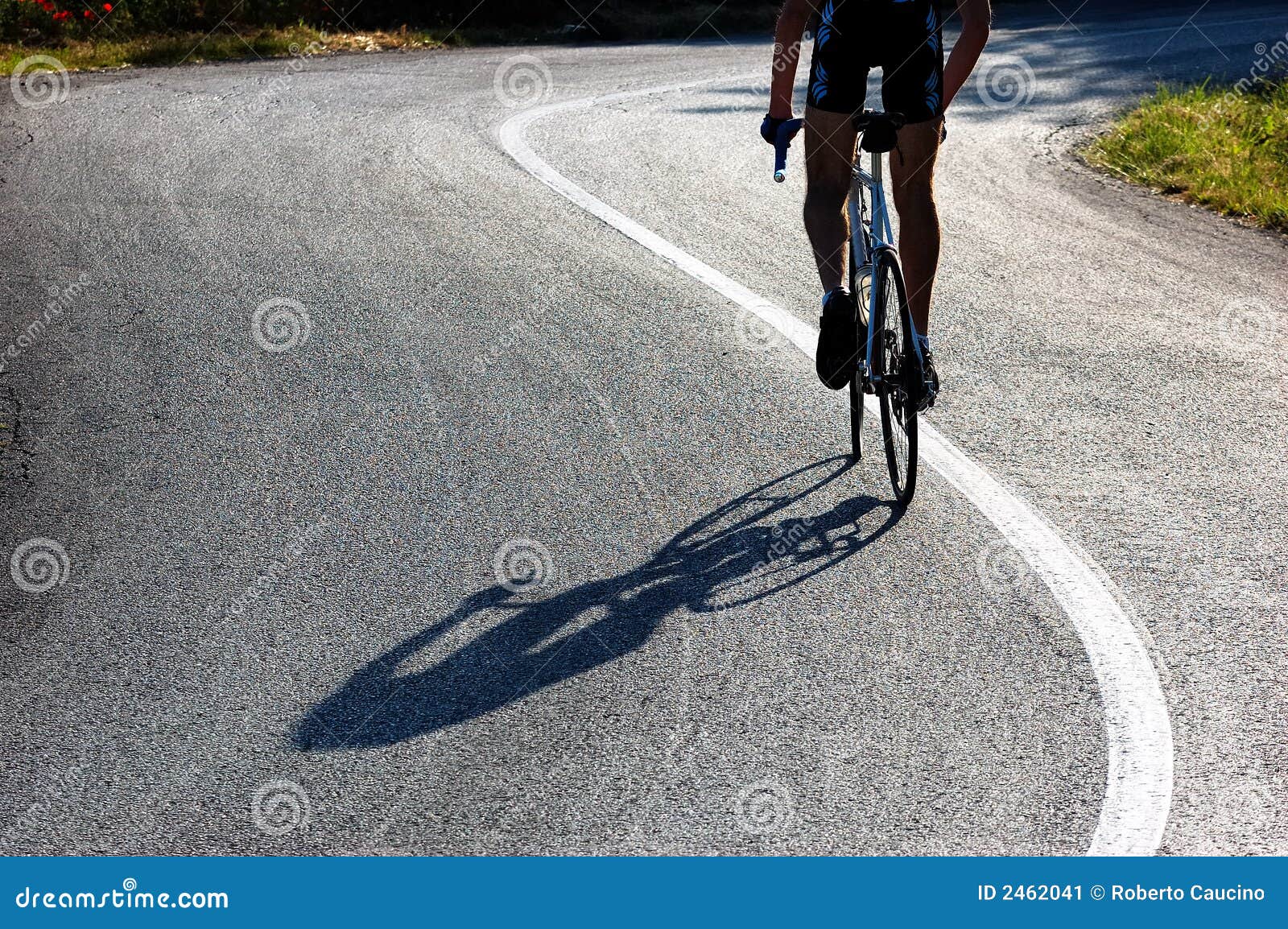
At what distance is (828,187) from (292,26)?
46.2 feet

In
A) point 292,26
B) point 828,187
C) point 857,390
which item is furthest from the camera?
point 292,26

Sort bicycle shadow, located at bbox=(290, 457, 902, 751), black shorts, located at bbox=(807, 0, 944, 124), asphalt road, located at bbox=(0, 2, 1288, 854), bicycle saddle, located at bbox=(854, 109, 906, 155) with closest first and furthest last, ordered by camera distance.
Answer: asphalt road, located at bbox=(0, 2, 1288, 854) < bicycle shadow, located at bbox=(290, 457, 902, 751) < bicycle saddle, located at bbox=(854, 109, 906, 155) < black shorts, located at bbox=(807, 0, 944, 124)

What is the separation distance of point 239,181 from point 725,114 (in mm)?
4421

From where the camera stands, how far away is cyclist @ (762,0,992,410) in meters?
4.56

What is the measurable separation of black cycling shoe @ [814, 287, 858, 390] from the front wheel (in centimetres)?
11

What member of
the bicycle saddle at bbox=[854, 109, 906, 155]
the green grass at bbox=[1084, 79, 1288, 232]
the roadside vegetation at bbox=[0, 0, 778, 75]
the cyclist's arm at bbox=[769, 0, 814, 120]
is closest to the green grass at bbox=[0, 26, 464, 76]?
the roadside vegetation at bbox=[0, 0, 778, 75]

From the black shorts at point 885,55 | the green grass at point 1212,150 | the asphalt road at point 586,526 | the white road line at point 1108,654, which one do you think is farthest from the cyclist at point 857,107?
the green grass at point 1212,150

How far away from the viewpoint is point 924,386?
4629mm

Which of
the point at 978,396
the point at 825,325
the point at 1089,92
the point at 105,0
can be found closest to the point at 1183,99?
the point at 1089,92

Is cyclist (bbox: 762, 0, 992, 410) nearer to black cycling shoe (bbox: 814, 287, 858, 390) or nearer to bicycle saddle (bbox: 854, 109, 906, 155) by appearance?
black cycling shoe (bbox: 814, 287, 858, 390)

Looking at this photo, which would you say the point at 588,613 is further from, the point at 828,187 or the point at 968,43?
the point at 968,43

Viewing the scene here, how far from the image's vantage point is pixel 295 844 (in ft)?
10.3

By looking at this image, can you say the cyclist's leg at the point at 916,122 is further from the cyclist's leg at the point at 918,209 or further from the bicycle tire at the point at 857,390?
the bicycle tire at the point at 857,390

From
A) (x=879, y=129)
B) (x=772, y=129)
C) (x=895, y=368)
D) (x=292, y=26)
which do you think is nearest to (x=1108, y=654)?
(x=895, y=368)
